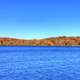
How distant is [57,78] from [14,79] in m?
5.26

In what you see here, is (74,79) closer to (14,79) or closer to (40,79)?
(40,79)

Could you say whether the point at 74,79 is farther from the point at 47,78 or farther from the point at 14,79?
the point at 14,79

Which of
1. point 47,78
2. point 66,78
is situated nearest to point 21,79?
point 47,78

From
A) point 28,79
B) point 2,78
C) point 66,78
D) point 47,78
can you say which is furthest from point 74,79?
point 2,78

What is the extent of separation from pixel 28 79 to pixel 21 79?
2.76 feet

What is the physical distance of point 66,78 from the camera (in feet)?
110

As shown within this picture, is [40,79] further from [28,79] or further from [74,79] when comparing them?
[74,79]

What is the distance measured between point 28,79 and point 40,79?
1.47m

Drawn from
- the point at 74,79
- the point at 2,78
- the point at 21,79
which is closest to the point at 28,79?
the point at 21,79

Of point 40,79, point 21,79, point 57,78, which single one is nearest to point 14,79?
point 21,79

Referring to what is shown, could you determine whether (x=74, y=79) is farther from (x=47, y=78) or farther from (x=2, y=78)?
(x=2, y=78)

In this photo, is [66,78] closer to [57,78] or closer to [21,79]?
[57,78]

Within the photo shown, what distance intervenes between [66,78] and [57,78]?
110 cm

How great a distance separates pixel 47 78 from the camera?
3362cm
